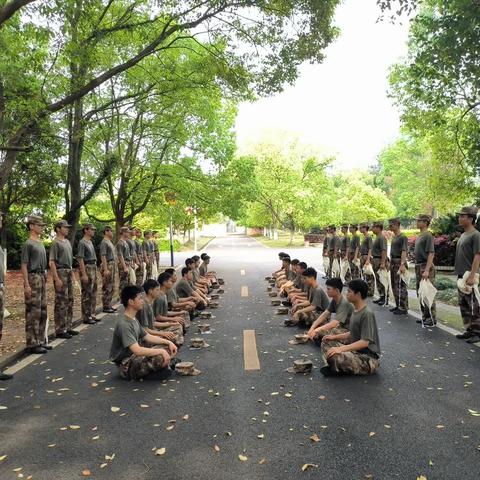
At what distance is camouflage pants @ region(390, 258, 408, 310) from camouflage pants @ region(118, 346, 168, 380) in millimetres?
6577

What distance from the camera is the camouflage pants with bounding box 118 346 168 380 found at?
5906 mm

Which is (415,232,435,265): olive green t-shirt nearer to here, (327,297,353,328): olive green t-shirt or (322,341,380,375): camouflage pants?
(327,297,353,328): olive green t-shirt

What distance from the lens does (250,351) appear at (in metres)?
7.27

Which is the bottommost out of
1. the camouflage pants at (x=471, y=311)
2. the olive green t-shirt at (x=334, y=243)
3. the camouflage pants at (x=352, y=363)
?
the camouflage pants at (x=352, y=363)

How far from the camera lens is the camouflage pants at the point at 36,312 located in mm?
7398

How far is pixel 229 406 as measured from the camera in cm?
500

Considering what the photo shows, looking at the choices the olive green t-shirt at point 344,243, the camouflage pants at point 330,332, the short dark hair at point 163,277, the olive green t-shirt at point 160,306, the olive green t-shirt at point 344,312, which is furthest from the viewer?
the olive green t-shirt at point 344,243

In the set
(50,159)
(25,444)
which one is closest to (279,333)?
(25,444)

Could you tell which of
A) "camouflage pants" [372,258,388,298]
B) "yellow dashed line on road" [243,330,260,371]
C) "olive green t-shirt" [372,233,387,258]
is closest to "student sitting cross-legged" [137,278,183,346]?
"yellow dashed line on road" [243,330,260,371]

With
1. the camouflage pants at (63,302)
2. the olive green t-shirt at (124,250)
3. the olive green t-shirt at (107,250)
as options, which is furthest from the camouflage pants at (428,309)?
the olive green t-shirt at (124,250)

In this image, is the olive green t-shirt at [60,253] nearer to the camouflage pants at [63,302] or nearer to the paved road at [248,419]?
the camouflage pants at [63,302]

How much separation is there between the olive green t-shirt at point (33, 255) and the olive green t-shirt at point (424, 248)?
295 inches

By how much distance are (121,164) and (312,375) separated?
1261 centimetres

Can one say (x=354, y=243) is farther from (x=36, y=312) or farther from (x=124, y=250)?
(x=36, y=312)
